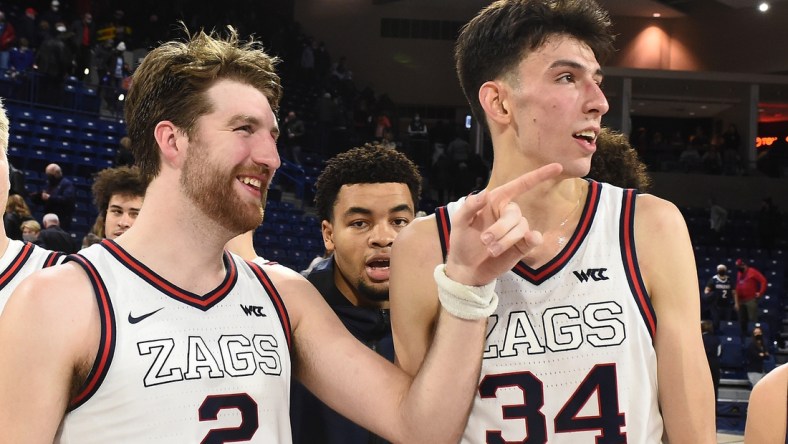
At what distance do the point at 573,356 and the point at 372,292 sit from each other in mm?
1157

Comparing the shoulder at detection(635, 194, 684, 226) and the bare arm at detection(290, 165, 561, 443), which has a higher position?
the shoulder at detection(635, 194, 684, 226)

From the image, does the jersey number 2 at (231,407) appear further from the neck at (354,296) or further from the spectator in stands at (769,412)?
the spectator in stands at (769,412)

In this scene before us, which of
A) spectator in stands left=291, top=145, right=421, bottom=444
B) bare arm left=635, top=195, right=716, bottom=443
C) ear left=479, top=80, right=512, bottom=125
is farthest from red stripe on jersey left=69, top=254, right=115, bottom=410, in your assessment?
bare arm left=635, top=195, right=716, bottom=443

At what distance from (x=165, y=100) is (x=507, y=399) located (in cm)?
128

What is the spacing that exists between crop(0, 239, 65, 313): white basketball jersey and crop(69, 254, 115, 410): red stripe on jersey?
0.83 m

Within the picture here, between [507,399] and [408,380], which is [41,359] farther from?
[507,399]

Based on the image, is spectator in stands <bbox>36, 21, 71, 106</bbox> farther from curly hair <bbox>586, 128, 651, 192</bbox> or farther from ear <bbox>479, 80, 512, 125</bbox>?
ear <bbox>479, 80, 512, 125</bbox>

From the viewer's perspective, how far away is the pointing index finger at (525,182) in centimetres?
222

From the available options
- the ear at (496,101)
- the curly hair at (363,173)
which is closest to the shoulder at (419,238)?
the ear at (496,101)

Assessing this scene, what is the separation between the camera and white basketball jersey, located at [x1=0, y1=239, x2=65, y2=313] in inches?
130

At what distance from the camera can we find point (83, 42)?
58.0 feet

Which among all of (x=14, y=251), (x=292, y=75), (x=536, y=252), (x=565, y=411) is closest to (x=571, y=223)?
(x=536, y=252)

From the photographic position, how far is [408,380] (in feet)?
8.89

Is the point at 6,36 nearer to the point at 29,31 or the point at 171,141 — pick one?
the point at 29,31
